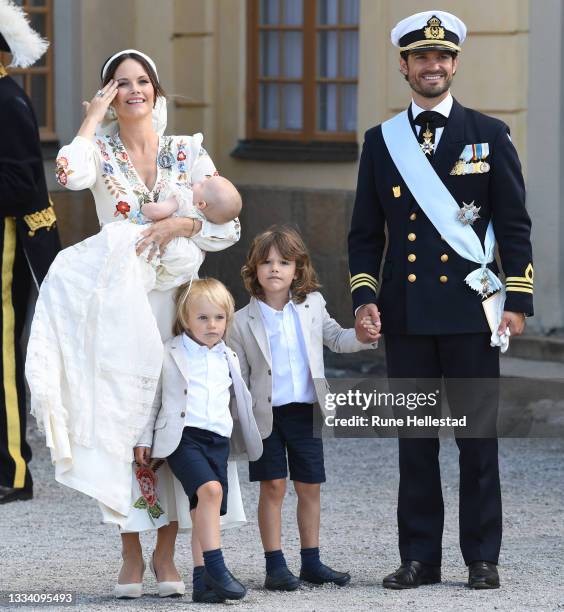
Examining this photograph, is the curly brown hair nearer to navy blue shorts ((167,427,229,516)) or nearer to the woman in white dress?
the woman in white dress

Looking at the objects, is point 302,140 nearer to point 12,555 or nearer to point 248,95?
point 248,95

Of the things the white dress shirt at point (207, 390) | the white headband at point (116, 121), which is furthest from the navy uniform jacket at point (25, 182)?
the white dress shirt at point (207, 390)

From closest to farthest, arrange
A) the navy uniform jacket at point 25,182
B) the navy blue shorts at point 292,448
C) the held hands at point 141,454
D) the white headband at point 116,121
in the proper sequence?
the held hands at point 141,454 < the navy blue shorts at point 292,448 < the white headband at point 116,121 < the navy uniform jacket at point 25,182

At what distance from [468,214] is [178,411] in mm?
1136

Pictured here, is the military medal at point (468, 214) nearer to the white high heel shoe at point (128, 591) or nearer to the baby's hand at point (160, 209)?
the baby's hand at point (160, 209)

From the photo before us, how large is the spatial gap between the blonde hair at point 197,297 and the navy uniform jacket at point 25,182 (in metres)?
1.82

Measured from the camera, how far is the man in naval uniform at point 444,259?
5.72 metres

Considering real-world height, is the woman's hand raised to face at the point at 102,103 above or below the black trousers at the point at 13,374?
above

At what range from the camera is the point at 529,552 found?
6.53m

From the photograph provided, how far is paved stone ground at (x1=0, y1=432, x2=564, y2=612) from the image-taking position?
5688 millimetres

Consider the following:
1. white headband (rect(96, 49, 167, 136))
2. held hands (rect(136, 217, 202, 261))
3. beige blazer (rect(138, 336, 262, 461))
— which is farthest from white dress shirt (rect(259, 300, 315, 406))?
white headband (rect(96, 49, 167, 136))

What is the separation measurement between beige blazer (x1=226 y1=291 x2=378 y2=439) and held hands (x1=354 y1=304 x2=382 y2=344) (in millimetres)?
41

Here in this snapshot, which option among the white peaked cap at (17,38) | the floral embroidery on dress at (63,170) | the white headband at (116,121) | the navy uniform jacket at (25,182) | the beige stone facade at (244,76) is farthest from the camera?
the beige stone facade at (244,76)

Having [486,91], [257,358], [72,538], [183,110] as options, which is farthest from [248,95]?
[257,358]
